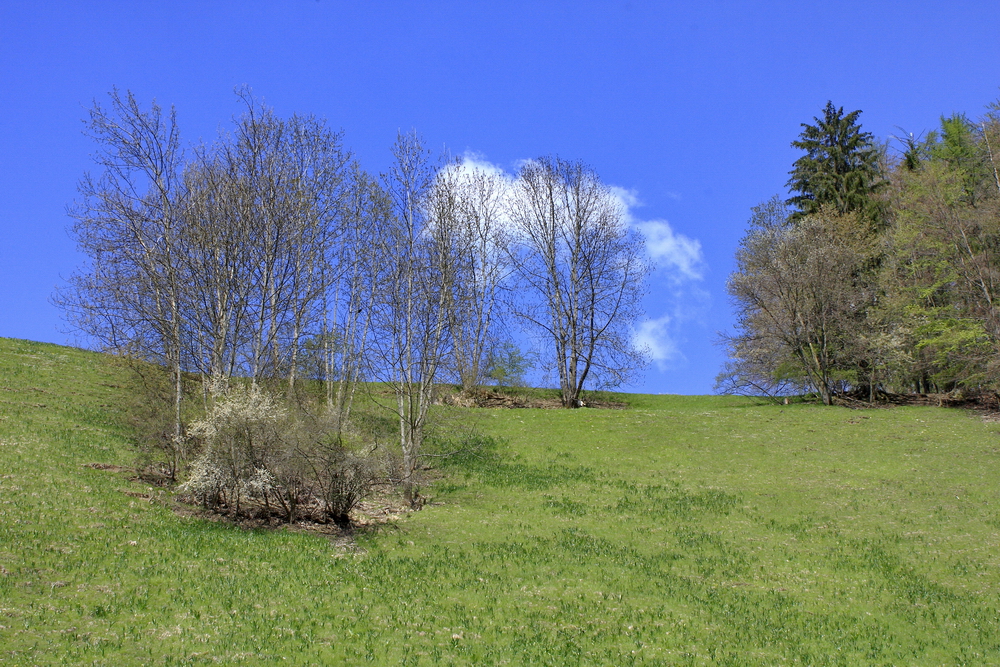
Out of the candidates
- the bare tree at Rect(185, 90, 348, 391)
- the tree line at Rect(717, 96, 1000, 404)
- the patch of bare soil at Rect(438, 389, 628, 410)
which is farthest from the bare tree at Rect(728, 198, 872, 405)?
the bare tree at Rect(185, 90, 348, 391)

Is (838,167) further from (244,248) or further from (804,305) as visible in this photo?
(244,248)

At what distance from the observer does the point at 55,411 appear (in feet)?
93.0

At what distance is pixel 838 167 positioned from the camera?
51.3m

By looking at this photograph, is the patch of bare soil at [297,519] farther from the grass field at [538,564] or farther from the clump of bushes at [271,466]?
the grass field at [538,564]

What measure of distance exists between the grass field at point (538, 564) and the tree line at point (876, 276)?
11906mm

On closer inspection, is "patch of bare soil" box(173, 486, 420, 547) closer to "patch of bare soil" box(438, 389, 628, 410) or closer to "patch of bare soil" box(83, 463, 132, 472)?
"patch of bare soil" box(83, 463, 132, 472)

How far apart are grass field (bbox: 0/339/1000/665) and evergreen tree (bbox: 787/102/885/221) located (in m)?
23.1

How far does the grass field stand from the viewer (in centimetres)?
1323

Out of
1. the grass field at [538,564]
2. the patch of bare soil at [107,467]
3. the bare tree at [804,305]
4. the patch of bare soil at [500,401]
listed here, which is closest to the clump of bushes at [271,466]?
the grass field at [538,564]

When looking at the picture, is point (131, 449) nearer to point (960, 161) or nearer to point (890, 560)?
point (890, 560)

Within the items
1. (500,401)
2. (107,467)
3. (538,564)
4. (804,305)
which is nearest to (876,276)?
(804,305)

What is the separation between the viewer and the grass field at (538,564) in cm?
1323

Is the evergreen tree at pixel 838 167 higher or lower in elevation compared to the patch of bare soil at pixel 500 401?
higher

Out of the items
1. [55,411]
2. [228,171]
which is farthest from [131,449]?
[228,171]
